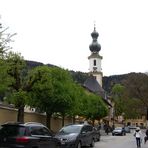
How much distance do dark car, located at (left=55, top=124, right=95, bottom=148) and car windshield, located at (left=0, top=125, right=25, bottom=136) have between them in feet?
27.5

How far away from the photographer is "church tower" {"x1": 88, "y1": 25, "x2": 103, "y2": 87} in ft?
497

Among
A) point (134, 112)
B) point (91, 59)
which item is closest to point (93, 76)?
point (91, 59)

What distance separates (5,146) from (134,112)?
8977 centimetres

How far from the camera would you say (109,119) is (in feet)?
456

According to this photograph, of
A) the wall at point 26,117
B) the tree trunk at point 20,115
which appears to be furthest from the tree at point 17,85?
the wall at point 26,117

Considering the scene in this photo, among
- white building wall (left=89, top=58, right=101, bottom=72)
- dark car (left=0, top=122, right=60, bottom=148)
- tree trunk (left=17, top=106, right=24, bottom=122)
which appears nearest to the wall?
tree trunk (left=17, top=106, right=24, bottom=122)

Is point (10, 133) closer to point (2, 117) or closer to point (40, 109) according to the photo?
point (2, 117)

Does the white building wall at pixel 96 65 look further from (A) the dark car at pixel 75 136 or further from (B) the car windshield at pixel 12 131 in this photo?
(B) the car windshield at pixel 12 131

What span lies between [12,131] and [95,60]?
440ft

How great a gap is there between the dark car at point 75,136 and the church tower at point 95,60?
116982 millimetres

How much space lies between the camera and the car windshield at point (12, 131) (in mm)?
20609

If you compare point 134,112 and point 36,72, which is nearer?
point 36,72

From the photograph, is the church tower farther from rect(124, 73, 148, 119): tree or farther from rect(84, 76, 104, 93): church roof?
rect(124, 73, 148, 119): tree

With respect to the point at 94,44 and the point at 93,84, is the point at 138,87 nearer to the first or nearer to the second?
the point at 93,84
